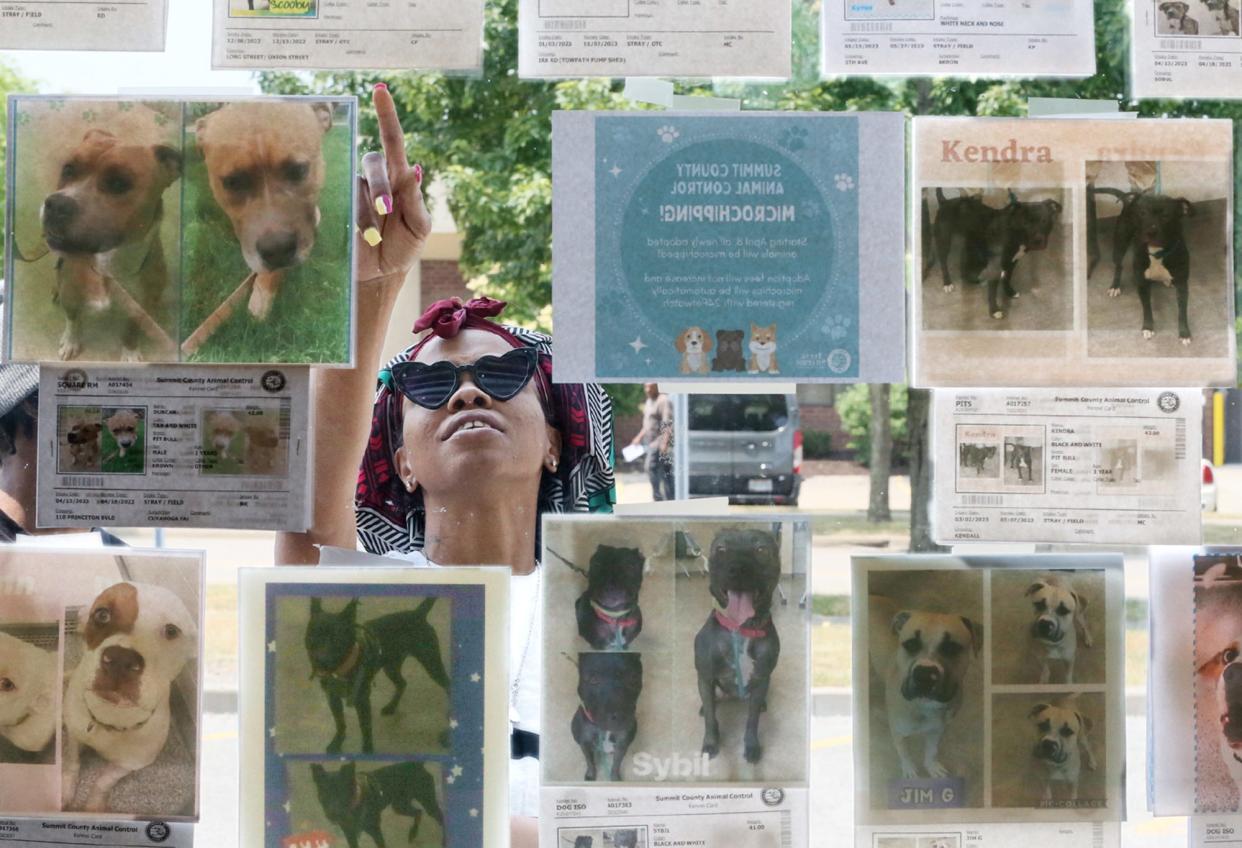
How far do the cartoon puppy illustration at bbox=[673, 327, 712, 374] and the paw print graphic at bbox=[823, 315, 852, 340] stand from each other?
10cm

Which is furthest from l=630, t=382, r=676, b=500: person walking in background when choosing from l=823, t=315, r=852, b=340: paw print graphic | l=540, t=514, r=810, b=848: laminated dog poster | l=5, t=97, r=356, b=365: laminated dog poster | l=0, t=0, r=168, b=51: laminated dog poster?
l=0, t=0, r=168, b=51: laminated dog poster

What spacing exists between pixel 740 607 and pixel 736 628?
0.7 inches

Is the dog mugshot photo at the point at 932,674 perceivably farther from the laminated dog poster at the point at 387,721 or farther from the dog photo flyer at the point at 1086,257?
the laminated dog poster at the point at 387,721

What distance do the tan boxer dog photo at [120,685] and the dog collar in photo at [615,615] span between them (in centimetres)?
38

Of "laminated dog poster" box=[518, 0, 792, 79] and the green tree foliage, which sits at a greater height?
"laminated dog poster" box=[518, 0, 792, 79]

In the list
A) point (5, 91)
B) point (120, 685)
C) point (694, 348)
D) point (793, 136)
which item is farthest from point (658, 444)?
point (5, 91)

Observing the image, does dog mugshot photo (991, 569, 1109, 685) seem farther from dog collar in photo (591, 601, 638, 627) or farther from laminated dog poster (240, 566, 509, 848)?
laminated dog poster (240, 566, 509, 848)

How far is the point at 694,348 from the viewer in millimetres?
1114

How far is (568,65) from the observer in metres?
1.15

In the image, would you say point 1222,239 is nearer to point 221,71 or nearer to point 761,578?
point 761,578

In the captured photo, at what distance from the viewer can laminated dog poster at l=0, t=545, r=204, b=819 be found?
1.16 m

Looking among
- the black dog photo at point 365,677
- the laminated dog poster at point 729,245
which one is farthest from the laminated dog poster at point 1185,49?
the black dog photo at point 365,677

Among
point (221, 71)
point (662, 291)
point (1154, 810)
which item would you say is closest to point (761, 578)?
point (662, 291)

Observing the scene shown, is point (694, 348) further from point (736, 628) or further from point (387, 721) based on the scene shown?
point (387, 721)
